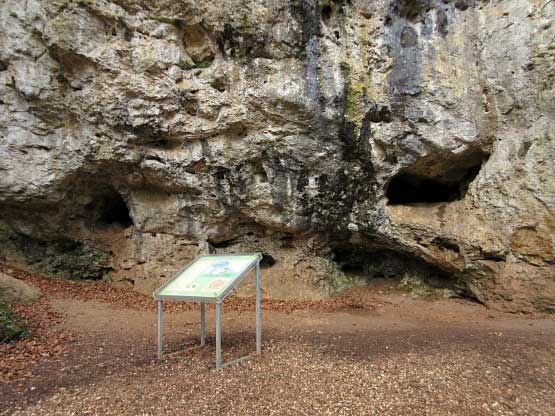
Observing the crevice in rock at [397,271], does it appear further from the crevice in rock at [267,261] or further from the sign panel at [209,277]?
the sign panel at [209,277]

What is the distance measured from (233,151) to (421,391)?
7330mm

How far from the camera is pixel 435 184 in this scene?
38.1ft

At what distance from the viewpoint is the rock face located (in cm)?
893

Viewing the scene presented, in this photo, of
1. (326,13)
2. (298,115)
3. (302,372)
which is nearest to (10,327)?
(302,372)

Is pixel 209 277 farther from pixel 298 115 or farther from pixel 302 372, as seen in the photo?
pixel 298 115

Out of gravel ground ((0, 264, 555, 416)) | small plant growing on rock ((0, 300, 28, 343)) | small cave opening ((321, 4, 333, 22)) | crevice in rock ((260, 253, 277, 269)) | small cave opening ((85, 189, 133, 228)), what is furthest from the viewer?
small cave opening ((85, 189, 133, 228))

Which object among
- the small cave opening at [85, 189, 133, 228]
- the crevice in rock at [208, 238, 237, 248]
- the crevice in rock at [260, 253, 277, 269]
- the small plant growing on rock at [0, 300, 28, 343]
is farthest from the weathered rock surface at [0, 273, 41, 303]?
the crevice in rock at [260, 253, 277, 269]

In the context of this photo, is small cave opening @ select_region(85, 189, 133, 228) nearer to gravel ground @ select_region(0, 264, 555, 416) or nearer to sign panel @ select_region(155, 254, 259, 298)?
gravel ground @ select_region(0, 264, 555, 416)

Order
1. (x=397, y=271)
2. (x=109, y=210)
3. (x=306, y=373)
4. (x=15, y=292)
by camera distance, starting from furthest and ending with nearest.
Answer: (x=109, y=210), (x=397, y=271), (x=15, y=292), (x=306, y=373)

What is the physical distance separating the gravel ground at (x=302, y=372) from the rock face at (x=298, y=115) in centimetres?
317

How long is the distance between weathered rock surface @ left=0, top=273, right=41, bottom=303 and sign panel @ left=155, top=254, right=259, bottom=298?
Result: 441 cm

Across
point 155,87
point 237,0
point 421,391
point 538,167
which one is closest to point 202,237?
point 155,87

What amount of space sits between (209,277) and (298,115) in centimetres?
555

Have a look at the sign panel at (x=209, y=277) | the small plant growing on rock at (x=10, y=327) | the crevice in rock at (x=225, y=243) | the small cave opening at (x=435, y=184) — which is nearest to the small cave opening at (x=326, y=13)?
the small cave opening at (x=435, y=184)
